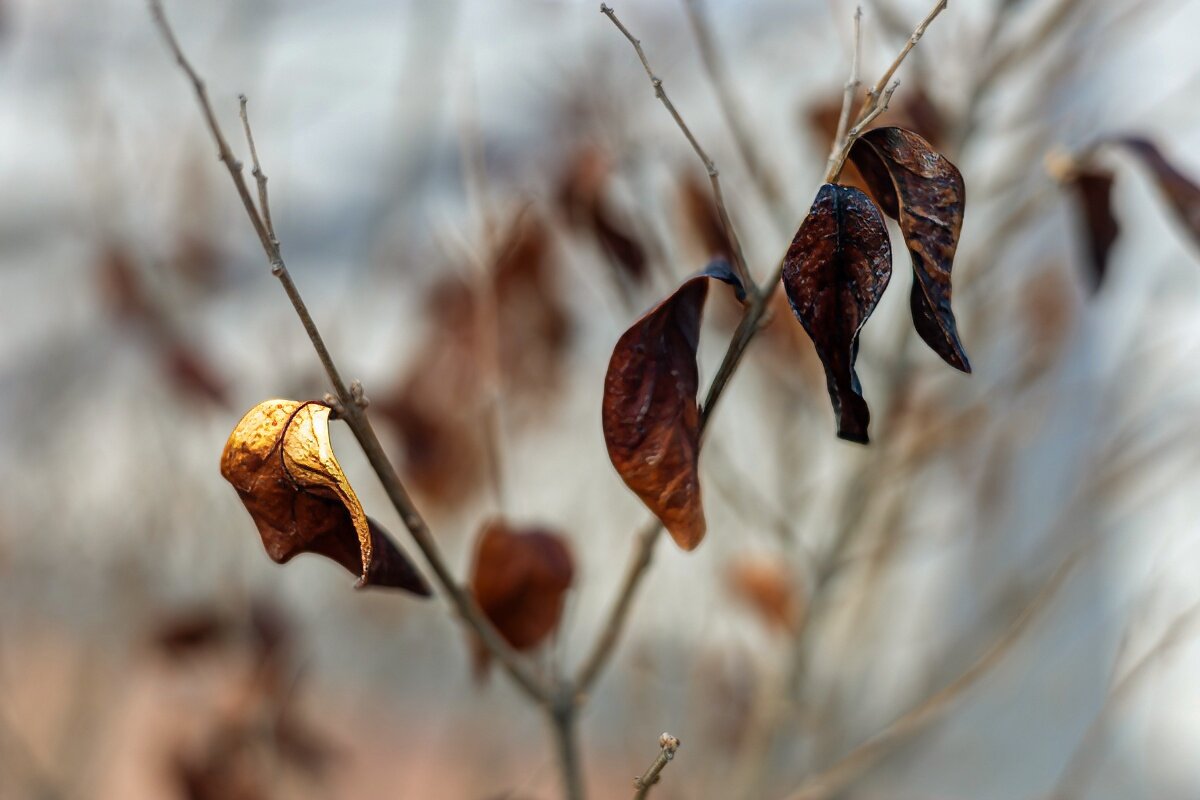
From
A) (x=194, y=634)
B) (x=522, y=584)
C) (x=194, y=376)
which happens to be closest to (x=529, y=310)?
(x=194, y=376)

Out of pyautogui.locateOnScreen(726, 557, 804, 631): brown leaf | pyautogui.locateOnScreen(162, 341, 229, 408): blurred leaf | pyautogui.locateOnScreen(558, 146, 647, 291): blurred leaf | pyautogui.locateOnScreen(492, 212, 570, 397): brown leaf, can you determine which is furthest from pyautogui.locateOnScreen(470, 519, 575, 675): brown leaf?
pyautogui.locateOnScreen(162, 341, 229, 408): blurred leaf

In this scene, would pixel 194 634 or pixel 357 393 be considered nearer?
pixel 357 393

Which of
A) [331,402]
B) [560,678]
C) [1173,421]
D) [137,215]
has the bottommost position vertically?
[560,678]

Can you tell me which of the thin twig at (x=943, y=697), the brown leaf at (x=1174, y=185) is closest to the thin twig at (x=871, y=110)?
the brown leaf at (x=1174, y=185)

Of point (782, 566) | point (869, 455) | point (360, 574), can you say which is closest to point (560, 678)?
point (360, 574)

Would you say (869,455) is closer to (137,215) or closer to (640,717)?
(640,717)

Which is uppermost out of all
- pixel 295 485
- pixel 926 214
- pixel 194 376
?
pixel 194 376

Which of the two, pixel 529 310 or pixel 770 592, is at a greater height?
pixel 529 310

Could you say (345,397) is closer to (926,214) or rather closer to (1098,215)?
(926,214)
